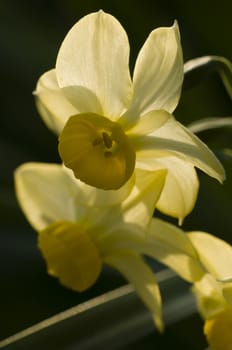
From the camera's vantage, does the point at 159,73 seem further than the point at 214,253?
No

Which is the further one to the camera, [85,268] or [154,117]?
[85,268]

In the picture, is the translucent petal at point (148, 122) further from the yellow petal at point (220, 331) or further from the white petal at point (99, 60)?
the yellow petal at point (220, 331)

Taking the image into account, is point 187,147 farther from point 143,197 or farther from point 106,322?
point 106,322

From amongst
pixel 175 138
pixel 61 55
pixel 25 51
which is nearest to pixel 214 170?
pixel 175 138

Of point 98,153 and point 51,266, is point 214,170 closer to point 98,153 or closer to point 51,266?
point 98,153

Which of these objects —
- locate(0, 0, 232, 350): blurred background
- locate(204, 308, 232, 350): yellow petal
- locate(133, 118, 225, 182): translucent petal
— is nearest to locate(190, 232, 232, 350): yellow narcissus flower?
locate(204, 308, 232, 350): yellow petal

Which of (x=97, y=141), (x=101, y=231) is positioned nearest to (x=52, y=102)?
(x=97, y=141)

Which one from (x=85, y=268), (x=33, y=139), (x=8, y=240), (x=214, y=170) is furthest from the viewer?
(x=33, y=139)
